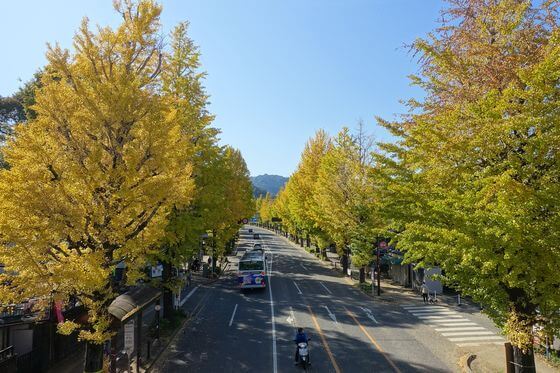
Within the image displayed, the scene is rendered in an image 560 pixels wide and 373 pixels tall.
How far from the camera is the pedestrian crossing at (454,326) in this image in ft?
54.5

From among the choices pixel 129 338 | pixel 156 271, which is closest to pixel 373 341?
pixel 129 338

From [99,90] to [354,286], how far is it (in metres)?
25.2

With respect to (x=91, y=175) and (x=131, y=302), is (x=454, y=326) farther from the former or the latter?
(x=91, y=175)

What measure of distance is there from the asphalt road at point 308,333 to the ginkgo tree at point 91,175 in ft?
18.8

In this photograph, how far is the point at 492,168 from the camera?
8.88 metres

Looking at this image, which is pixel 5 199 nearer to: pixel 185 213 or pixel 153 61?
pixel 153 61

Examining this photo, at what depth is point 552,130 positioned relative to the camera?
8328 mm

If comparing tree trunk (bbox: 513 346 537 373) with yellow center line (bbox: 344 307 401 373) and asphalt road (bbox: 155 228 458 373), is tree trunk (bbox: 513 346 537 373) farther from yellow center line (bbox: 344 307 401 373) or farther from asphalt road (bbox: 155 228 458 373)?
yellow center line (bbox: 344 307 401 373)

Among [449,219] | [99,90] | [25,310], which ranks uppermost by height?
[99,90]

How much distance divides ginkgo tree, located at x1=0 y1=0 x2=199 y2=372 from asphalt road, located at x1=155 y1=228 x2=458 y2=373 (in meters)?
5.74

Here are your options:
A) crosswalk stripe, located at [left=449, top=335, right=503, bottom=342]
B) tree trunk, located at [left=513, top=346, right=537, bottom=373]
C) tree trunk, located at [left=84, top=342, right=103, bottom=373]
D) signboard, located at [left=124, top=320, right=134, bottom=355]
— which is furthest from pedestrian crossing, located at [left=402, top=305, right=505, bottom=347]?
tree trunk, located at [left=84, top=342, right=103, bottom=373]

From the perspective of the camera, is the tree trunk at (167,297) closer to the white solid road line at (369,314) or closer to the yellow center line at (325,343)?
the yellow center line at (325,343)

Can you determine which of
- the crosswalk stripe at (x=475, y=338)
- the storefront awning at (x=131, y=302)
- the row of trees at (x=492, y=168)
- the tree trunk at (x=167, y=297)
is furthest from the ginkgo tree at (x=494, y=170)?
the tree trunk at (x=167, y=297)

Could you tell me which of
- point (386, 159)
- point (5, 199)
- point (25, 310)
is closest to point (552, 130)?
point (386, 159)
